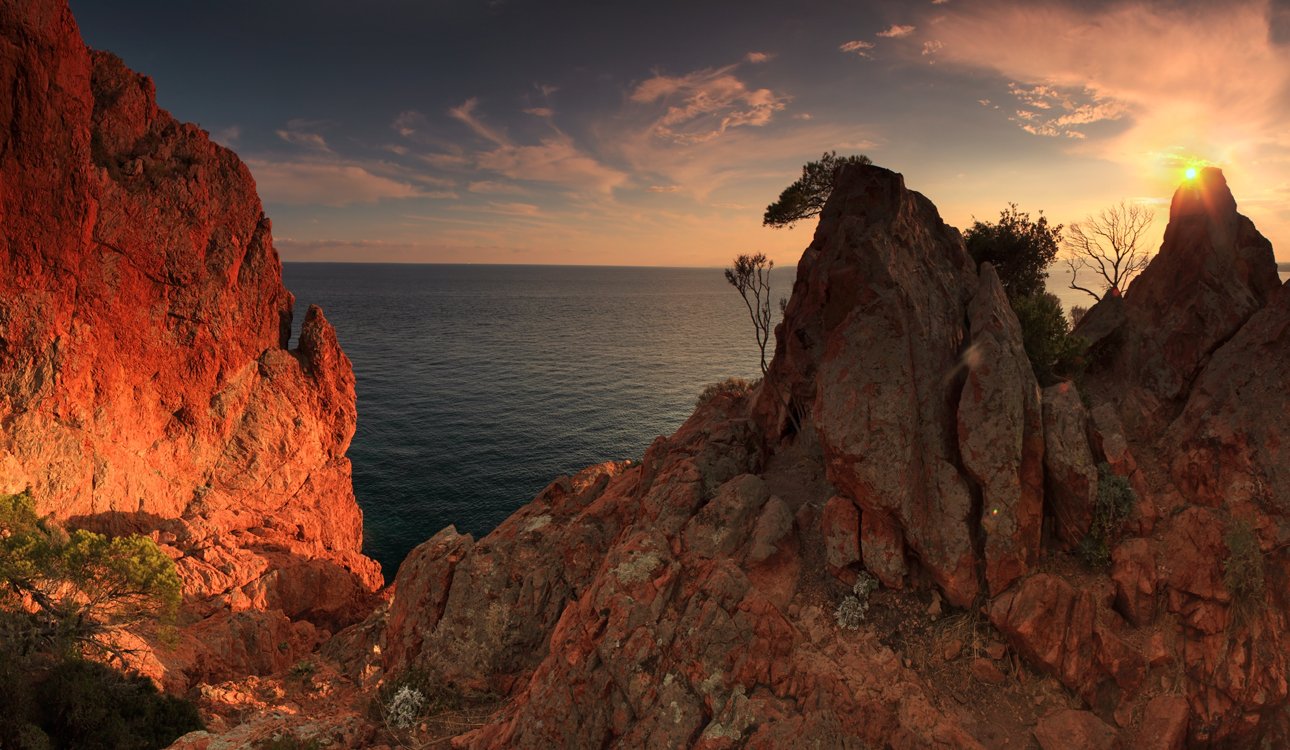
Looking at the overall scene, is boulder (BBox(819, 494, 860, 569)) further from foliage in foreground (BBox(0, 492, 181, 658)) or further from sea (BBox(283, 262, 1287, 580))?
sea (BBox(283, 262, 1287, 580))

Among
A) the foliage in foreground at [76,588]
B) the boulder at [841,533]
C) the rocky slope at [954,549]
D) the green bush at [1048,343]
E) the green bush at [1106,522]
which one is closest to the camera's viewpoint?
the rocky slope at [954,549]

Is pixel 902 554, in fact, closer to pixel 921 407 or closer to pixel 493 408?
pixel 921 407

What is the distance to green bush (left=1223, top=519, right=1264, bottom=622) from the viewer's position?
13.6 metres

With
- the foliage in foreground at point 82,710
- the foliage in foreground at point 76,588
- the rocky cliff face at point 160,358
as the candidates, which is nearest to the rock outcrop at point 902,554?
the foliage in foreground at point 82,710

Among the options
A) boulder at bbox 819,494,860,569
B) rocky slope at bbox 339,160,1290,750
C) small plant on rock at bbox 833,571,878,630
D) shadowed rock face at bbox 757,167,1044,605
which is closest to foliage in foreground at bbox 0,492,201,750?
rocky slope at bbox 339,160,1290,750

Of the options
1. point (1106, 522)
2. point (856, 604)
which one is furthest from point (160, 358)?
point (1106, 522)

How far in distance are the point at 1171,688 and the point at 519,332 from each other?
154m

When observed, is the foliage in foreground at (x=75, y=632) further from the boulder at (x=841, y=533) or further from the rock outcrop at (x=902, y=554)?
the boulder at (x=841, y=533)

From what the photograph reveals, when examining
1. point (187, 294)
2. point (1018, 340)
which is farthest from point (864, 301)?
point (187, 294)

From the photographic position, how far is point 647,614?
53.3 feet

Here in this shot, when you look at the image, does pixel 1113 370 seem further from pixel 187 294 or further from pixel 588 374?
pixel 588 374

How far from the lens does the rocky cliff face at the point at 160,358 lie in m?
33.3

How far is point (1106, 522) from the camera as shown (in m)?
14.8

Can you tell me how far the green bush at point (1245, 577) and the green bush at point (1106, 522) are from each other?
6.81 feet
